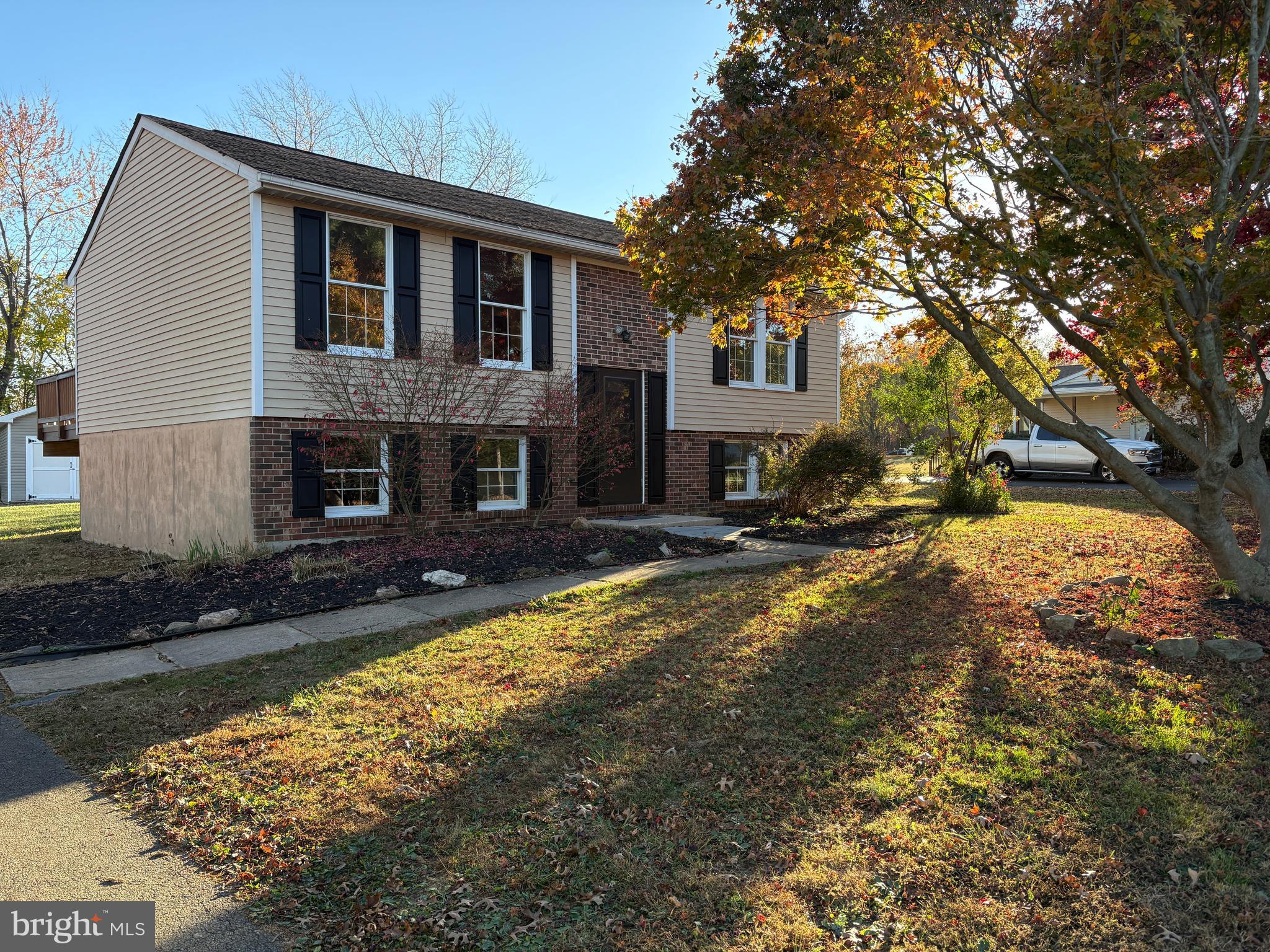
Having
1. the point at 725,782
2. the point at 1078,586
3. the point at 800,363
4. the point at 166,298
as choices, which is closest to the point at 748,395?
the point at 800,363

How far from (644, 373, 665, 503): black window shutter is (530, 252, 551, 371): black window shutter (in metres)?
2.16

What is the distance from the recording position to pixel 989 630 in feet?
19.0

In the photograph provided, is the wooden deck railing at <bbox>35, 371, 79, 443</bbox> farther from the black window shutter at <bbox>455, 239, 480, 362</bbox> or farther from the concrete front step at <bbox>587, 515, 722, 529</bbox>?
the concrete front step at <bbox>587, 515, 722, 529</bbox>

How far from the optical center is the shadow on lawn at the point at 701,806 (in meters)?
2.68

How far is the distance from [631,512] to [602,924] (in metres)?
11.0

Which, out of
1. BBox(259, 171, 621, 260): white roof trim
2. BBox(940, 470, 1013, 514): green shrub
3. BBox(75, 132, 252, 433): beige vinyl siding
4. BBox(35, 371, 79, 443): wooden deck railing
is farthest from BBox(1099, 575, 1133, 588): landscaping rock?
BBox(35, 371, 79, 443): wooden deck railing

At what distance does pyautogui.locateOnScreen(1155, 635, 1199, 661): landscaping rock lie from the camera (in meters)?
4.95

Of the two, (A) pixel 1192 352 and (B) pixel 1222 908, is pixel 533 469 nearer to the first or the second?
(A) pixel 1192 352

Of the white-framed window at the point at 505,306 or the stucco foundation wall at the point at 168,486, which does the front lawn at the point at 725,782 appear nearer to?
the stucco foundation wall at the point at 168,486

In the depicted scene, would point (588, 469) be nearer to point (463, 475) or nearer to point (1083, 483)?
point (463, 475)

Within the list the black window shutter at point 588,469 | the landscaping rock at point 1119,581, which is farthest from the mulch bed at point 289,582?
the landscaping rock at point 1119,581

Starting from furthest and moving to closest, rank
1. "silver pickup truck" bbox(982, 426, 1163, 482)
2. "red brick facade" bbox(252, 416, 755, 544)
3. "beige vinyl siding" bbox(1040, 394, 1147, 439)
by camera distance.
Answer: "beige vinyl siding" bbox(1040, 394, 1147, 439), "silver pickup truck" bbox(982, 426, 1163, 482), "red brick facade" bbox(252, 416, 755, 544)

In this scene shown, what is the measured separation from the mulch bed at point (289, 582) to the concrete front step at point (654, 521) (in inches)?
23.3

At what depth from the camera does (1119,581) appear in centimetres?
658
